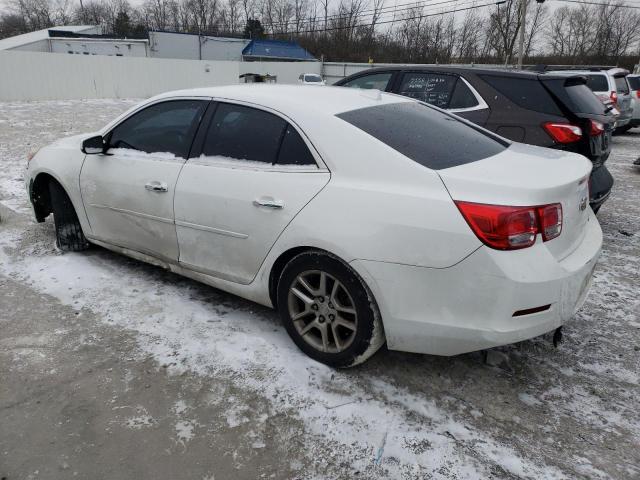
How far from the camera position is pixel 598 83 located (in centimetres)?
1199

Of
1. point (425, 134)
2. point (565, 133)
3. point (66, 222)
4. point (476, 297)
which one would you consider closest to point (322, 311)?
point (476, 297)

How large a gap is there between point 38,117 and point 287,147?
13320mm

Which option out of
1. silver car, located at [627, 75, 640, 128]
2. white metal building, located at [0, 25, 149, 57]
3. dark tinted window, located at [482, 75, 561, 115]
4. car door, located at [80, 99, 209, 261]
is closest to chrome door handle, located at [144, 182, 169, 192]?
car door, located at [80, 99, 209, 261]

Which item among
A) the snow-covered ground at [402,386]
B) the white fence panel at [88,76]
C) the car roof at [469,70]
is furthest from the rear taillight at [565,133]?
the white fence panel at [88,76]

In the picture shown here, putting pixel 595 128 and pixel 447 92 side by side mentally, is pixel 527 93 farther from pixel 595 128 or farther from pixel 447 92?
pixel 447 92

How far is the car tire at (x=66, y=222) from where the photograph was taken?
4355 millimetres

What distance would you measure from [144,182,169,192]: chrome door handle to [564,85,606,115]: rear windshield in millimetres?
3896

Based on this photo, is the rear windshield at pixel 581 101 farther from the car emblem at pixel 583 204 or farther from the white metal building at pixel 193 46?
the white metal building at pixel 193 46

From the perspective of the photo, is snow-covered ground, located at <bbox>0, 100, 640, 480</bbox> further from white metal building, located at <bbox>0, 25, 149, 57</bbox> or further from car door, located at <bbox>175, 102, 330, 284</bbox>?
white metal building, located at <bbox>0, 25, 149, 57</bbox>

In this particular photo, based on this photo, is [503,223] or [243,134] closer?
[503,223]

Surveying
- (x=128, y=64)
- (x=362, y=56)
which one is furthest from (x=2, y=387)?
(x=362, y=56)

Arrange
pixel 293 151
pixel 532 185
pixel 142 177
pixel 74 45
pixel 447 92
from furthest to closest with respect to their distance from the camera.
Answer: pixel 74 45
pixel 447 92
pixel 142 177
pixel 293 151
pixel 532 185

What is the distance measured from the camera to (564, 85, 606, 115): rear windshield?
4734 millimetres

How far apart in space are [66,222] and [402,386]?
340cm
